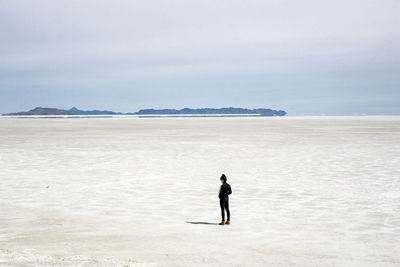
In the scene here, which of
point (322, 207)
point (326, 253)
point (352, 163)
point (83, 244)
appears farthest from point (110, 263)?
point (352, 163)

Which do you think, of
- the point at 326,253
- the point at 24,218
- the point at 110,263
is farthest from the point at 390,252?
the point at 24,218

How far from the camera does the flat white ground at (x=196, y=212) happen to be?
920 centimetres

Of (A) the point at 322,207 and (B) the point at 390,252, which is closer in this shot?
(B) the point at 390,252

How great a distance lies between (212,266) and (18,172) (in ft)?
50.1

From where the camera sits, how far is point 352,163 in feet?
79.7

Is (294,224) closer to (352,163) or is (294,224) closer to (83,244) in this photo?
(83,244)

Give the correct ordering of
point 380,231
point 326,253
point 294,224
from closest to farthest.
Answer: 1. point 326,253
2. point 380,231
3. point 294,224

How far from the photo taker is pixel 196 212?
13.4m

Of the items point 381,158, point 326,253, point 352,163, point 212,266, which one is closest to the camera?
point 212,266

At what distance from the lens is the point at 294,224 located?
11977mm

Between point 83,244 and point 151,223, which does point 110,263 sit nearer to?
point 83,244

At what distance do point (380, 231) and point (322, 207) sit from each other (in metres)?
2.89

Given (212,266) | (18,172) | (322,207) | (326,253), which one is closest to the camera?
(212,266)

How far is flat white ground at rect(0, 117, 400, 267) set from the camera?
920 centimetres
